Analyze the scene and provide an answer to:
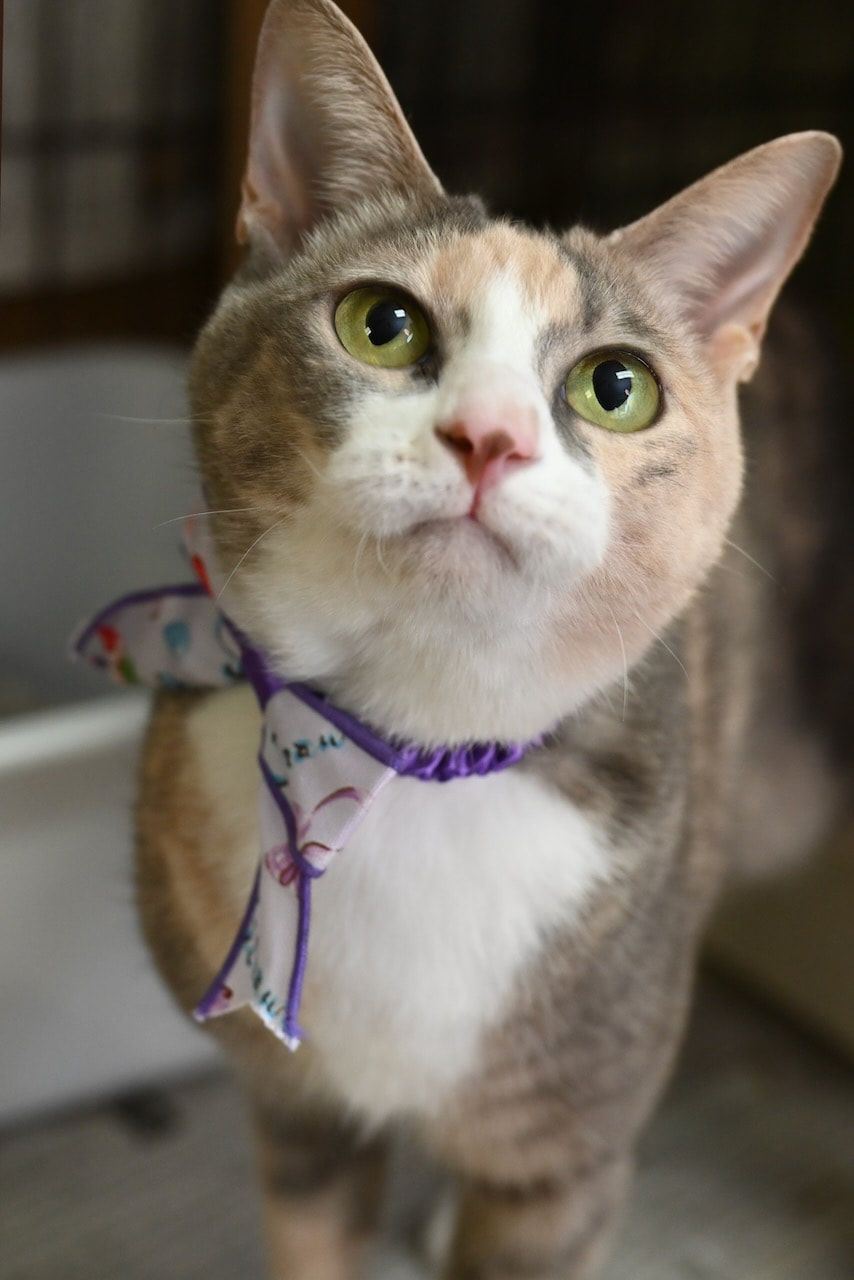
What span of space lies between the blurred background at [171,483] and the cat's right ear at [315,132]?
0.13 meters

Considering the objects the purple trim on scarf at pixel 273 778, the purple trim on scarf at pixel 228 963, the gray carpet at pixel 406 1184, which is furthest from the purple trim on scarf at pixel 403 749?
the gray carpet at pixel 406 1184

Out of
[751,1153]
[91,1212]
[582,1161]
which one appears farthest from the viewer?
[751,1153]

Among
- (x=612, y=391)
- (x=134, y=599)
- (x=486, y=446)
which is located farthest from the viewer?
(x=134, y=599)

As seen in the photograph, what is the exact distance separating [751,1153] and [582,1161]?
49 centimetres

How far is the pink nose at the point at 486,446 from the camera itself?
0.67 metres

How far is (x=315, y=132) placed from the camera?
0.86 m

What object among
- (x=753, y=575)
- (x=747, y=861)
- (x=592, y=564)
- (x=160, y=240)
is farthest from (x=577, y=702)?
(x=160, y=240)

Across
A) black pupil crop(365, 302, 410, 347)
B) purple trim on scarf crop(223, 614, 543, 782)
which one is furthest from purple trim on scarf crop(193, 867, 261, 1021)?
black pupil crop(365, 302, 410, 347)

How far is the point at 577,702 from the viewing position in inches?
33.2

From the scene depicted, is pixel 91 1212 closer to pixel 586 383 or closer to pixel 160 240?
pixel 586 383

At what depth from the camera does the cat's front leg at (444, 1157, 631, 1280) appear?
38.3 inches

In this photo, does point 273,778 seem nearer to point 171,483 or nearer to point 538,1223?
point 538,1223

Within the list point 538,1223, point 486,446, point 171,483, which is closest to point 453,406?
point 486,446

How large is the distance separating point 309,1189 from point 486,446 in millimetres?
677
